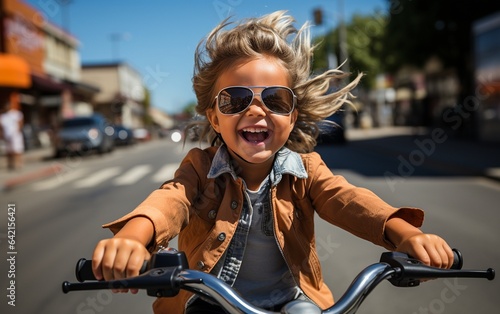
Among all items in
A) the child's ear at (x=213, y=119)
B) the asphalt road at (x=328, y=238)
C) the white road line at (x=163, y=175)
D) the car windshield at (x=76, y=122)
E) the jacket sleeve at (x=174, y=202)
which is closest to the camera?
the jacket sleeve at (x=174, y=202)

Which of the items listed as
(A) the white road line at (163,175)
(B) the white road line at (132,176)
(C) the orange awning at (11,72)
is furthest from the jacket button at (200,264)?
(C) the orange awning at (11,72)

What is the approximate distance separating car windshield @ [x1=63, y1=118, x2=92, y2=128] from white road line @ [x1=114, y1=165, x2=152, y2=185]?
6853 millimetres

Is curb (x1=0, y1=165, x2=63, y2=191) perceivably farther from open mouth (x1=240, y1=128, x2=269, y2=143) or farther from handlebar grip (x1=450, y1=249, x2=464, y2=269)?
handlebar grip (x1=450, y1=249, x2=464, y2=269)

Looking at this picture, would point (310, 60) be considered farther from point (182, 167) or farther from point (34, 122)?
point (34, 122)

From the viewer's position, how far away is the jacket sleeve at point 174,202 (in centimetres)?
154

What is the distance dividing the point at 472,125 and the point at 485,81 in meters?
3.45

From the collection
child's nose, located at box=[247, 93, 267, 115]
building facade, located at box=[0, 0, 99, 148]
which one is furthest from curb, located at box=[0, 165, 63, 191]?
child's nose, located at box=[247, 93, 267, 115]

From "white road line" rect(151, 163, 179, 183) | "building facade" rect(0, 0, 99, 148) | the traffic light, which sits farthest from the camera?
"building facade" rect(0, 0, 99, 148)

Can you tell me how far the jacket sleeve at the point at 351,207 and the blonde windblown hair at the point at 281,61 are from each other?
0.67ft

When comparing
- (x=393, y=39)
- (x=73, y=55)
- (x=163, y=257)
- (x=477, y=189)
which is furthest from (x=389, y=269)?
(x=73, y=55)

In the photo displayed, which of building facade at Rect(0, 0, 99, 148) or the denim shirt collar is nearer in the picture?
the denim shirt collar

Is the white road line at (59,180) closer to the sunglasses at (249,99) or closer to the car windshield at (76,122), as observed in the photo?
the car windshield at (76,122)

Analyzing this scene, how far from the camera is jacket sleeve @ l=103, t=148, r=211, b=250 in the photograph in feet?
5.04

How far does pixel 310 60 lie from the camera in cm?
210
